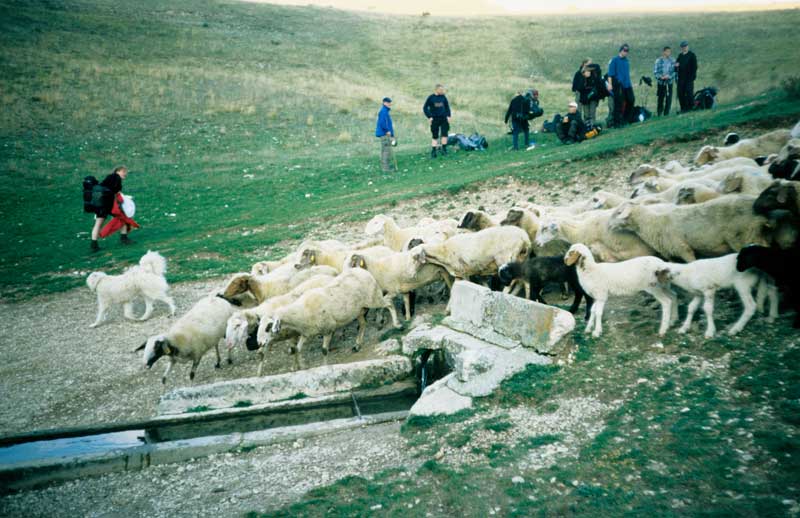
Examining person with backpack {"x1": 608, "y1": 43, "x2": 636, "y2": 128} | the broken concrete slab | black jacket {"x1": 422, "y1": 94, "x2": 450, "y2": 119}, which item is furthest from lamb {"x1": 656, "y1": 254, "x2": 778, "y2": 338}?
black jacket {"x1": 422, "y1": 94, "x2": 450, "y2": 119}

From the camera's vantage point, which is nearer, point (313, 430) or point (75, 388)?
point (313, 430)

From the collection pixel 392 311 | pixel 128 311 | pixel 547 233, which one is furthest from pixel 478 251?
pixel 128 311

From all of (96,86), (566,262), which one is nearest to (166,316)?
(566,262)

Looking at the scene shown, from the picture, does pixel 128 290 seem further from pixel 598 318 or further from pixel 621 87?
pixel 621 87

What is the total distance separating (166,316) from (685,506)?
10746 mm

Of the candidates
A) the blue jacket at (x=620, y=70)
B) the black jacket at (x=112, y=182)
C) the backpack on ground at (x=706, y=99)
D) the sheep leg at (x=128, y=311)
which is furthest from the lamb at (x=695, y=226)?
the backpack on ground at (x=706, y=99)

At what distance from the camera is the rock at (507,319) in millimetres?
7395

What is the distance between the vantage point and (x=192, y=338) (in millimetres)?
9438

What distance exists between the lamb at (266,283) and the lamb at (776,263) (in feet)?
22.1

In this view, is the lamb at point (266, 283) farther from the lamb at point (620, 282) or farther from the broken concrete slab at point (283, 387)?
the lamb at point (620, 282)

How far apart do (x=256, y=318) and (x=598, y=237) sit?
5880 millimetres

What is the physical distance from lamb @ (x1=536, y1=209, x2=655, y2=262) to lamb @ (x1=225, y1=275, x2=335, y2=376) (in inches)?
152

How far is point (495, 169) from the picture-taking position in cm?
1920

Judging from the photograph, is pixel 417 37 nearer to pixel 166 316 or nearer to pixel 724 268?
pixel 166 316
